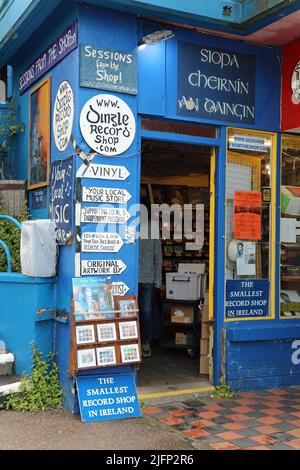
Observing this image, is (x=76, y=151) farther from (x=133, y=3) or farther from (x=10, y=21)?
(x=10, y=21)

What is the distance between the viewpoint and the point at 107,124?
5.37 metres

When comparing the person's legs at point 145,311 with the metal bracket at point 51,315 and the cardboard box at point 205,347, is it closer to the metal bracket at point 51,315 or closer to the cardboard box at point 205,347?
the cardboard box at point 205,347

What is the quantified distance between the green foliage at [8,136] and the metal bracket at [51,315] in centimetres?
285

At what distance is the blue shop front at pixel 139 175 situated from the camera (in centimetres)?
529

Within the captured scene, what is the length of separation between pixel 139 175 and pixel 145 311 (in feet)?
7.62

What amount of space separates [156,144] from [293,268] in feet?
8.52

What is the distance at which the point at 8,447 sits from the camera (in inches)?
168

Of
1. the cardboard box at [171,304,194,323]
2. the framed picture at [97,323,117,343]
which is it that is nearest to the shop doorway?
the cardboard box at [171,304,194,323]

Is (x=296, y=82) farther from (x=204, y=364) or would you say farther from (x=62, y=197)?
(x=204, y=364)

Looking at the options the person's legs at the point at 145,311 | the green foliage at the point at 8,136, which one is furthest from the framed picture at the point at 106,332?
the green foliage at the point at 8,136

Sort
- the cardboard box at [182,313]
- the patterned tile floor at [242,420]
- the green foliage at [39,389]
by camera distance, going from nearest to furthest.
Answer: the patterned tile floor at [242,420] → the green foliage at [39,389] → the cardboard box at [182,313]

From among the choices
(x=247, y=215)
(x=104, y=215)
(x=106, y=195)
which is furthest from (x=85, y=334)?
(x=247, y=215)
